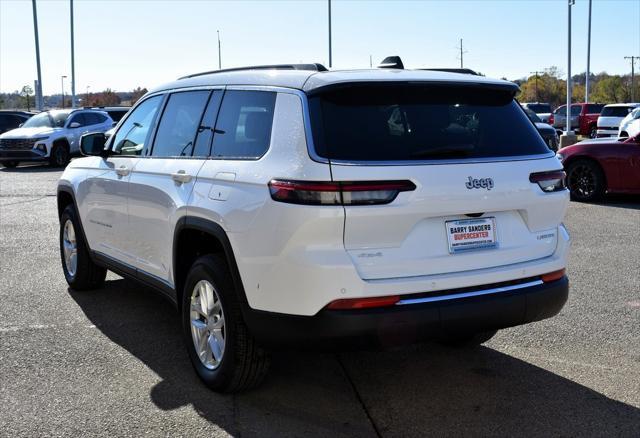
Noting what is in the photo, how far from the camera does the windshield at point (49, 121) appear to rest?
23438 mm

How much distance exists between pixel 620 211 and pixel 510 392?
8.24 metres

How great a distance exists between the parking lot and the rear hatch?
33.1 inches

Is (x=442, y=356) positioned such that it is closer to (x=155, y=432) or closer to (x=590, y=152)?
(x=155, y=432)

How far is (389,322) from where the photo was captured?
3.70 meters

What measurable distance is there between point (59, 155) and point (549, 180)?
20736 millimetres

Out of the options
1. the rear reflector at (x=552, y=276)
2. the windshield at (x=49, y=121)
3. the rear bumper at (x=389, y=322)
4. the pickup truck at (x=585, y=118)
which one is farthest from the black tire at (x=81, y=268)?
the pickup truck at (x=585, y=118)

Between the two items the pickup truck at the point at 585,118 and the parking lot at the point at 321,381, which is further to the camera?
the pickup truck at the point at 585,118

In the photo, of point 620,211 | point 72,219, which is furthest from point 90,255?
point 620,211

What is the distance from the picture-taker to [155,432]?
3.90 meters

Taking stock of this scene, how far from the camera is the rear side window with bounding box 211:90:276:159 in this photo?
13.4ft

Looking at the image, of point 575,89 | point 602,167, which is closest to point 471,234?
point 602,167

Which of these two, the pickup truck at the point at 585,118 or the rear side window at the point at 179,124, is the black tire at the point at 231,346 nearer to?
the rear side window at the point at 179,124

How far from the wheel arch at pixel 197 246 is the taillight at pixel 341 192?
524 mm

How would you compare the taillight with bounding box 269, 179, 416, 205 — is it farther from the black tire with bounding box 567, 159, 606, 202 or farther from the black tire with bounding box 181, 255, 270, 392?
the black tire with bounding box 567, 159, 606, 202
